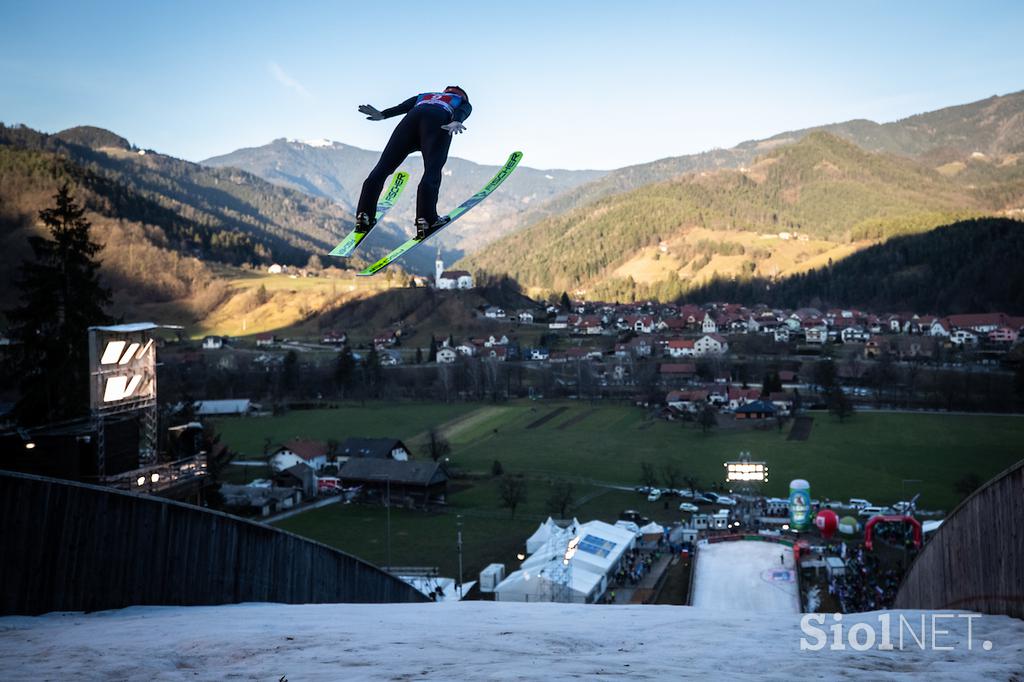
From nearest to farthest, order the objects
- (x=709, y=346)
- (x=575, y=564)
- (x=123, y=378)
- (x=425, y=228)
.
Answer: (x=425, y=228) → (x=123, y=378) → (x=575, y=564) → (x=709, y=346)

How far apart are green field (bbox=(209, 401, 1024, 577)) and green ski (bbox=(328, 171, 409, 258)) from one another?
48.4 ft

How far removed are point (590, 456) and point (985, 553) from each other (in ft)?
89.0

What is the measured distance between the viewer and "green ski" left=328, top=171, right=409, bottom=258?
6012 millimetres

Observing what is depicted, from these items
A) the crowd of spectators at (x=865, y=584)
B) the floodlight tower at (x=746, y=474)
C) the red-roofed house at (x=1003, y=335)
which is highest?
the red-roofed house at (x=1003, y=335)

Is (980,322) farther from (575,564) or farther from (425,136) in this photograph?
(425,136)

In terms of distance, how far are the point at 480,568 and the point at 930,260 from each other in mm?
109609

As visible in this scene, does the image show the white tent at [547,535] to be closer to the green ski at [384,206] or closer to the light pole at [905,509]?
the light pole at [905,509]

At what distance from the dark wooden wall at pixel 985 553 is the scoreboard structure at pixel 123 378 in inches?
403

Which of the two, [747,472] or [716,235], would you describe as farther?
[716,235]

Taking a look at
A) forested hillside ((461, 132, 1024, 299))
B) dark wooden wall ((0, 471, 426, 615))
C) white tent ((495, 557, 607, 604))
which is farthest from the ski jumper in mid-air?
forested hillside ((461, 132, 1024, 299))

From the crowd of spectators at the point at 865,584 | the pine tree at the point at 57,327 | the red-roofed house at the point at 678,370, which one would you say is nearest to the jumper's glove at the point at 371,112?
the pine tree at the point at 57,327

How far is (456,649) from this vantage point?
411 centimetres

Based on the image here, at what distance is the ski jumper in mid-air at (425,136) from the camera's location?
5219 millimetres

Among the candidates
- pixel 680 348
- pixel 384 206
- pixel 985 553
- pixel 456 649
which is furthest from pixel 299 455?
pixel 680 348
